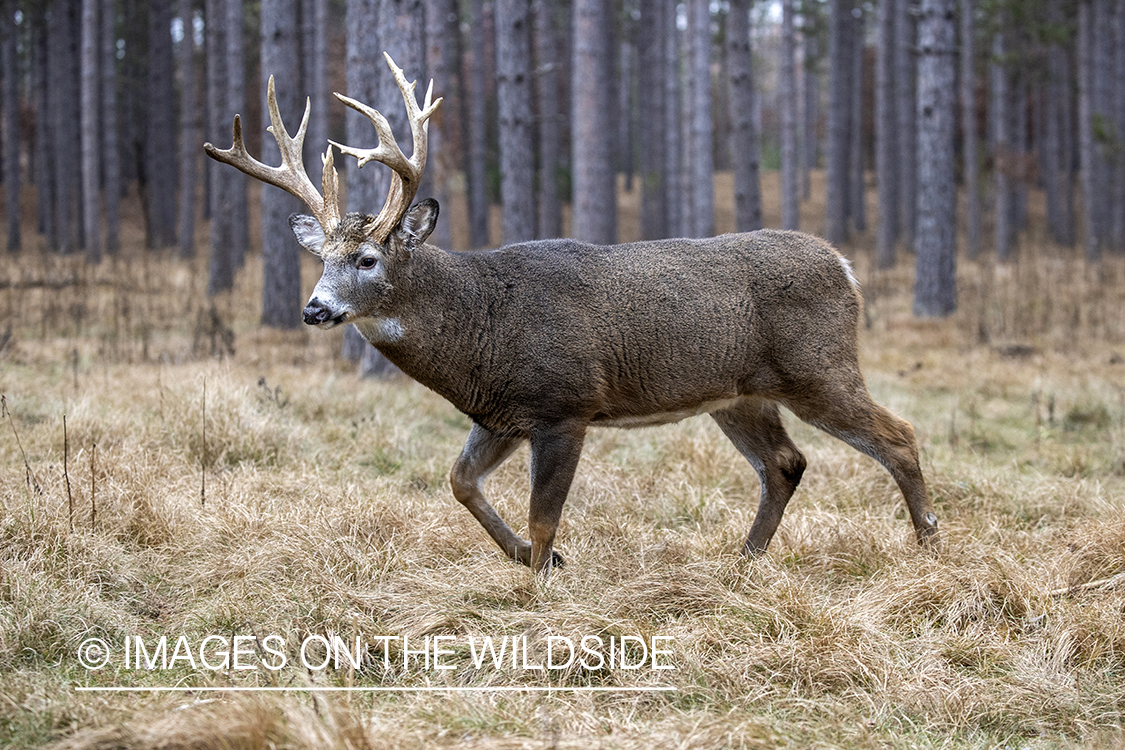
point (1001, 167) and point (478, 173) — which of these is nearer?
point (1001, 167)

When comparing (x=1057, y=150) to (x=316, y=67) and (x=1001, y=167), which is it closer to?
(x=1001, y=167)

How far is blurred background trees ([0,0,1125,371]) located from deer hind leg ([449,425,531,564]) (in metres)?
4.62

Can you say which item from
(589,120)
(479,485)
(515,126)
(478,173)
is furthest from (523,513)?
(478,173)

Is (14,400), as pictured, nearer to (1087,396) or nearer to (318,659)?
(318,659)

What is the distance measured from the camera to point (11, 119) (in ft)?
87.4

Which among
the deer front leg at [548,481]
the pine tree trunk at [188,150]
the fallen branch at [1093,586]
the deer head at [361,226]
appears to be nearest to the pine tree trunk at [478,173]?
Answer: the pine tree trunk at [188,150]

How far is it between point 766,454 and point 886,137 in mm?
17165

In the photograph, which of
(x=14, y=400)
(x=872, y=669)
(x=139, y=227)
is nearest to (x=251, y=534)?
(x=872, y=669)

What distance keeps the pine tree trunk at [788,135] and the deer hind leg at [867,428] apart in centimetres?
1715

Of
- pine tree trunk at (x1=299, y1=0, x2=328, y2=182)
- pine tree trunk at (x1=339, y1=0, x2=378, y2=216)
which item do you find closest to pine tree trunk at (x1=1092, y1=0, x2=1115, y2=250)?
pine tree trunk at (x1=299, y1=0, x2=328, y2=182)

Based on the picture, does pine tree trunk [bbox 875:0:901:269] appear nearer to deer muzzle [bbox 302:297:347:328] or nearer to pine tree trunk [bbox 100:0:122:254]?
pine tree trunk [bbox 100:0:122:254]

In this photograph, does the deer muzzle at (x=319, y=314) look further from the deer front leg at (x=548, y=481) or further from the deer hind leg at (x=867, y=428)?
the deer hind leg at (x=867, y=428)

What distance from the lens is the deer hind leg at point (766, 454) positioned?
17.7 ft

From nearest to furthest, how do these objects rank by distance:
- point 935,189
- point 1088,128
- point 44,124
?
point 935,189 → point 1088,128 → point 44,124
